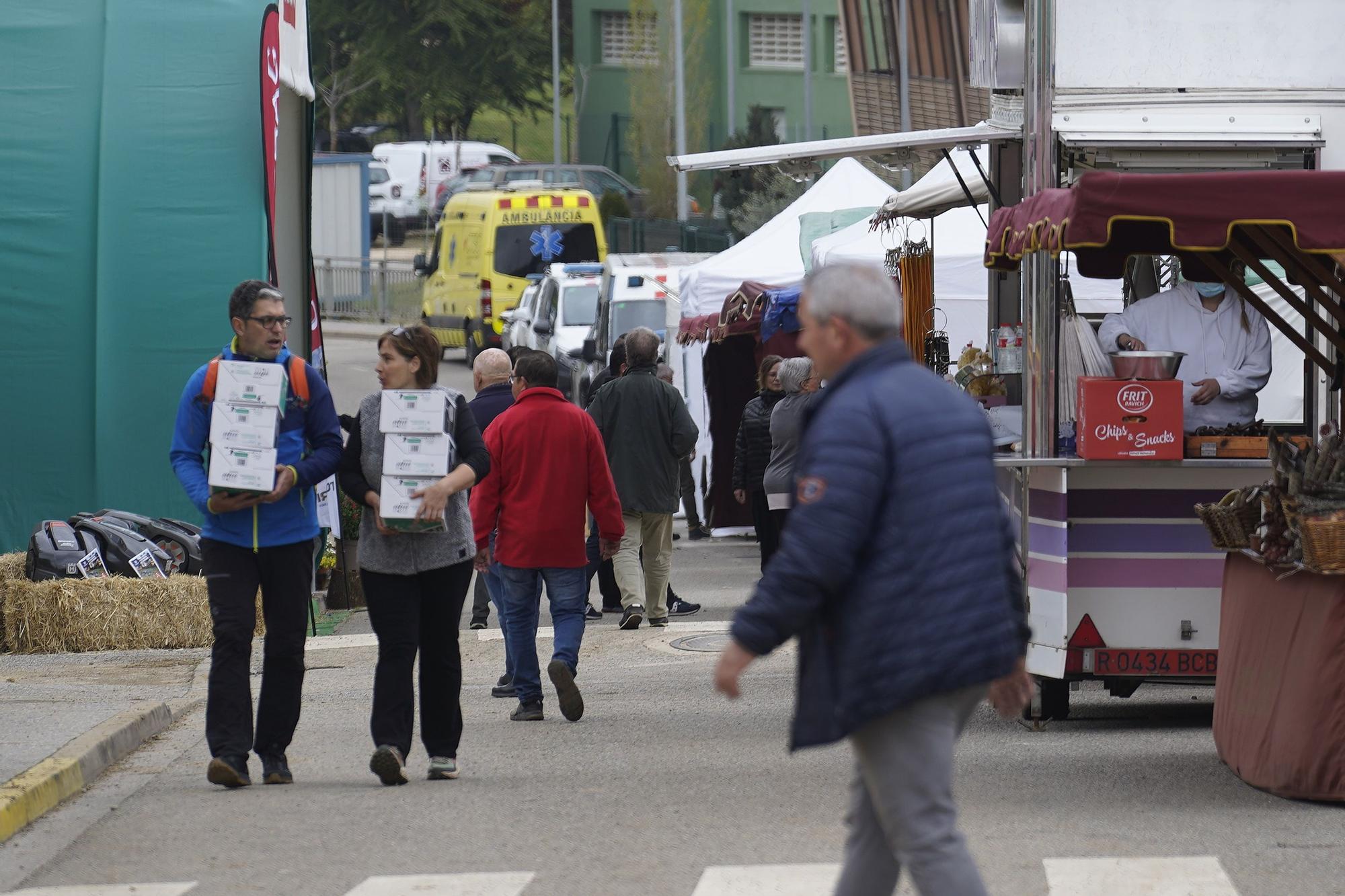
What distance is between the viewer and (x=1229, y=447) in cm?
852

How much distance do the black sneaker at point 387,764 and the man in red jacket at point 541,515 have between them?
1.64 metres

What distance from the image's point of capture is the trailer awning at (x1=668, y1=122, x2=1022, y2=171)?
33.7 feet

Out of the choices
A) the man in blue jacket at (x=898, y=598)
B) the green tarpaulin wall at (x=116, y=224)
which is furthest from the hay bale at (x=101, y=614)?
the man in blue jacket at (x=898, y=598)

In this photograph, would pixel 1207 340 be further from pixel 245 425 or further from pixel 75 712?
pixel 75 712

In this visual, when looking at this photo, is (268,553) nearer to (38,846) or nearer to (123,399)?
(38,846)

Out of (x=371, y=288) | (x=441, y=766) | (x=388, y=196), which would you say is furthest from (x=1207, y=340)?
(x=388, y=196)

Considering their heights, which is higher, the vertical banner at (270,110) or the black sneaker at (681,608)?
the vertical banner at (270,110)

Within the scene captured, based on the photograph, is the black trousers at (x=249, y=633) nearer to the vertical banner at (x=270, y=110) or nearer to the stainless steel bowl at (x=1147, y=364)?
the stainless steel bowl at (x=1147, y=364)

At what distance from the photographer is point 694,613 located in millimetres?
14219

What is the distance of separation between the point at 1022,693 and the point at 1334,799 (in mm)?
2719

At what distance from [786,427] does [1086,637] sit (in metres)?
4.08

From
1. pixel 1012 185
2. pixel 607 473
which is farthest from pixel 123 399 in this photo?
pixel 1012 185

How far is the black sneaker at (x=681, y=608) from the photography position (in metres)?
14.2

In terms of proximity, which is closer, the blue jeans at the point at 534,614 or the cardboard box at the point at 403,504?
the cardboard box at the point at 403,504
